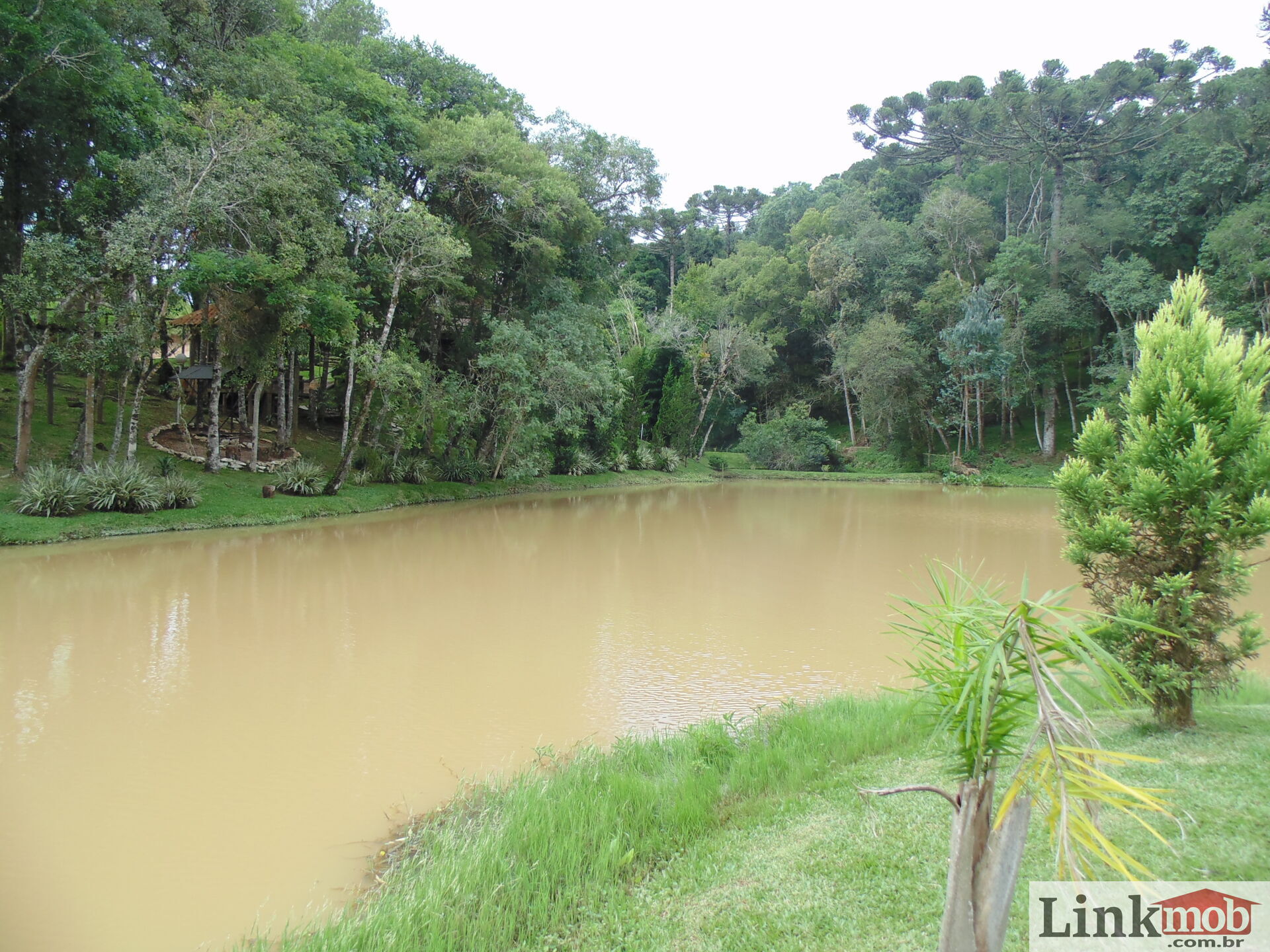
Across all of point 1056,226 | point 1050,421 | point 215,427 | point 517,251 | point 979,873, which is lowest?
point 979,873

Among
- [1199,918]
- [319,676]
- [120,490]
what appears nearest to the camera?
[1199,918]

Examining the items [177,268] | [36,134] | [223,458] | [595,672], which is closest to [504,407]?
[223,458]

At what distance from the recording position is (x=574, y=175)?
20.7 metres

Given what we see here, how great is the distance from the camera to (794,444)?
1208 inches

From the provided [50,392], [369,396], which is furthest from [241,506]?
[50,392]

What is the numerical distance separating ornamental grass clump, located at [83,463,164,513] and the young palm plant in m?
13.3

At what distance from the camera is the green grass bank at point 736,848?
2.31m

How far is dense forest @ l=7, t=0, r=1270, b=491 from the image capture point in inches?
465


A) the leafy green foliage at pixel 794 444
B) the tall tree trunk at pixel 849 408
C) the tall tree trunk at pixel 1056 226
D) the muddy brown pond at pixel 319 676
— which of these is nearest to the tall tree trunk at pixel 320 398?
the muddy brown pond at pixel 319 676

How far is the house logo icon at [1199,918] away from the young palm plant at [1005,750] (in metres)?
0.43

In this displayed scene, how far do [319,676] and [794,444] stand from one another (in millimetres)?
26640

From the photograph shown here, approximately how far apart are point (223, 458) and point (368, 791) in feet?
46.6

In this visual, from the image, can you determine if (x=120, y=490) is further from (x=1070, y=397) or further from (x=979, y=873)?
(x=1070, y=397)

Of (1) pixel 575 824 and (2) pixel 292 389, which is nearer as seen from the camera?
(1) pixel 575 824
